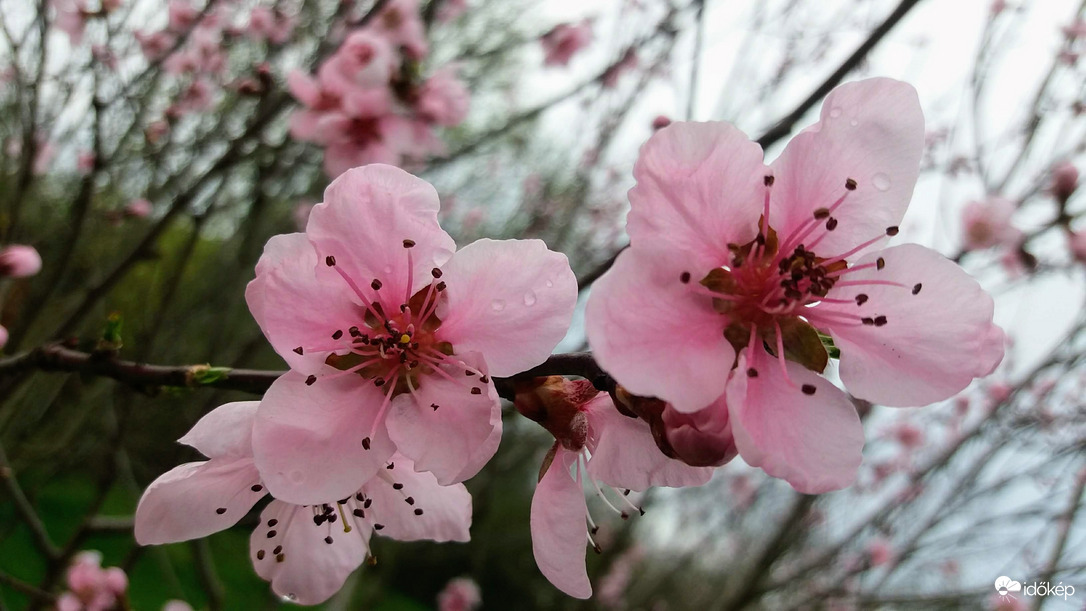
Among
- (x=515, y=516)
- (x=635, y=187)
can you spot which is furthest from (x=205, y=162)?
(x=515, y=516)

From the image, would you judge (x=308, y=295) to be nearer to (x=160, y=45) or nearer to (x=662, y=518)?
(x=160, y=45)

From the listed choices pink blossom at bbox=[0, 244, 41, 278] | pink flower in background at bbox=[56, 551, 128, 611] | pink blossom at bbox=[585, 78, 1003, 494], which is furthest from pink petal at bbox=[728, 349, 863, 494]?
pink flower in background at bbox=[56, 551, 128, 611]

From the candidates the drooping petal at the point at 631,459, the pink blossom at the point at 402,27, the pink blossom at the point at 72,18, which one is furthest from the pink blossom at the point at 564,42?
the drooping petal at the point at 631,459

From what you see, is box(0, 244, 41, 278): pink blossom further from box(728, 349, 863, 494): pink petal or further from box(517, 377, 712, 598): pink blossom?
box(728, 349, 863, 494): pink petal

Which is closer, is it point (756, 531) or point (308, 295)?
point (308, 295)

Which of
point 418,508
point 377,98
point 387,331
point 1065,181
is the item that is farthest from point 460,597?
point 387,331

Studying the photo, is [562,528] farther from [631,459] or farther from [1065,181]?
[1065,181]

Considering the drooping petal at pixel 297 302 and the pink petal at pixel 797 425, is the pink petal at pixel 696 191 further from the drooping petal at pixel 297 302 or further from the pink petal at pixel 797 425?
the drooping petal at pixel 297 302
